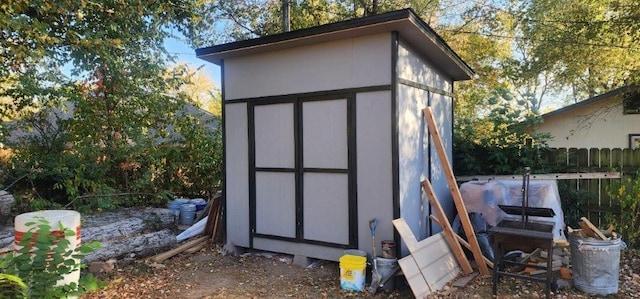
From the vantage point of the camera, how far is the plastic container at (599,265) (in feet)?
11.4

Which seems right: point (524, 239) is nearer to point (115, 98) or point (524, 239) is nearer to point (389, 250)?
point (389, 250)

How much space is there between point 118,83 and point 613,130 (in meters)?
10.1

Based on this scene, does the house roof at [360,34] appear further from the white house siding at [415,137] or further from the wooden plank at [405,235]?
the wooden plank at [405,235]

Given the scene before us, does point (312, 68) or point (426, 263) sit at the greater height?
point (312, 68)

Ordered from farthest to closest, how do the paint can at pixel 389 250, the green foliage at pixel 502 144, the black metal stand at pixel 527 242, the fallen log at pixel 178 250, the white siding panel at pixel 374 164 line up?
the green foliage at pixel 502 144 → the fallen log at pixel 178 250 → the white siding panel at pixel 374 164 → the paint can at pixel 389 250 → the black metal stand at pixel 527 242

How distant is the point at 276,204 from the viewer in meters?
4.70

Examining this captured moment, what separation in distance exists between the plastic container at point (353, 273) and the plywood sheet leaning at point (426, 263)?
415 mm

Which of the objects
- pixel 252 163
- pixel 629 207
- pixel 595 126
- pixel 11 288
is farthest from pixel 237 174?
pixel 595 126

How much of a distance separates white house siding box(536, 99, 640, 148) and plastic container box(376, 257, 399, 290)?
6.91 m

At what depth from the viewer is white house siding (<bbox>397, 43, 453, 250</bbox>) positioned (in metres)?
4.05

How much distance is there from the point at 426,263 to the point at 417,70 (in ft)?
6.96

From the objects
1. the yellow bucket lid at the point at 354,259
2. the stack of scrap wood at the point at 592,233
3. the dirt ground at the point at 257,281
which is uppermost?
the stack of scrap wood at the point at 592,233

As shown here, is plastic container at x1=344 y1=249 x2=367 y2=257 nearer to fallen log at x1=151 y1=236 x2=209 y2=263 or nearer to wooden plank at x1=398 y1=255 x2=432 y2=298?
wooden plank at x1=398 y1=255 x2=432 y2=298

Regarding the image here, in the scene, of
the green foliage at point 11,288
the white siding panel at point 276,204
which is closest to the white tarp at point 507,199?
the white siding panel at point 276,204
